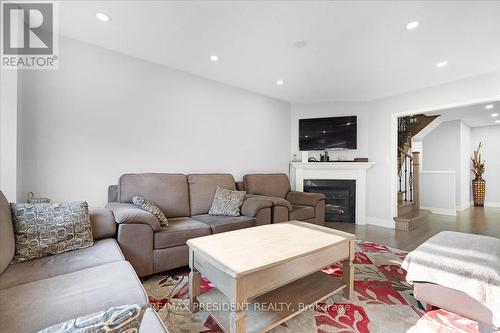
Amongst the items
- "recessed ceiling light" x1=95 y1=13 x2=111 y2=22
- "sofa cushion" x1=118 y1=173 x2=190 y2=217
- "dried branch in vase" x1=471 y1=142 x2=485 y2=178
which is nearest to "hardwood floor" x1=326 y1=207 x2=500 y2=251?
"dried branch in vase" x1=471 y1=142 x2=485 y2=178

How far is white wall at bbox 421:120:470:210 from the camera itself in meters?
5.84

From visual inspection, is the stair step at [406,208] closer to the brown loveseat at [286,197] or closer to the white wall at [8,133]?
the brown loveseat at [286,197]

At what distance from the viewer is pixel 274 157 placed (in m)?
4.61

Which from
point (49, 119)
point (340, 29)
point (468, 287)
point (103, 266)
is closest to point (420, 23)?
point (340, 29)

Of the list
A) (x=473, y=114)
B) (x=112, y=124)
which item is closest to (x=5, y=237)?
(x=112, y=124)

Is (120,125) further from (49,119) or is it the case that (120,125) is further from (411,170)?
(411,170)

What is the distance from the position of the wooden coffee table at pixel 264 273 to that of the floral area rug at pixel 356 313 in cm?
12

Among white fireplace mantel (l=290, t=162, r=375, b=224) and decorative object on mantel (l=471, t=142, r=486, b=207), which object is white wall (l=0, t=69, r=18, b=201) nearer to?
white fireplace mantel (l=290, t=162, r=375, b=224)

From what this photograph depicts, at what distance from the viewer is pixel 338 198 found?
15.0ft

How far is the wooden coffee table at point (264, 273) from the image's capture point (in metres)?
1.25

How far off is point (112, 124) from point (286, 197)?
Answer: 9.45 ft

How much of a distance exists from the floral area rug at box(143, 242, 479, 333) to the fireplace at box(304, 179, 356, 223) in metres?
2.32

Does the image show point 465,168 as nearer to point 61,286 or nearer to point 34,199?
point 61,286

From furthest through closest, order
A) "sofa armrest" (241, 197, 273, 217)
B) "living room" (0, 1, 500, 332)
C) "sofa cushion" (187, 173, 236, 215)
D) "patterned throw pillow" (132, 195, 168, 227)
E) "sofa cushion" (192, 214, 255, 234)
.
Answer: "sofa cushion" (187, 173, 236, 215), "sofa armrest" (241, 197, 273, 217), "sofa cushion" (192, 214, 255, 234), "patterned throw pillow" (132, 195, 168, 227), "living room" (0, 1, 500, 332)
